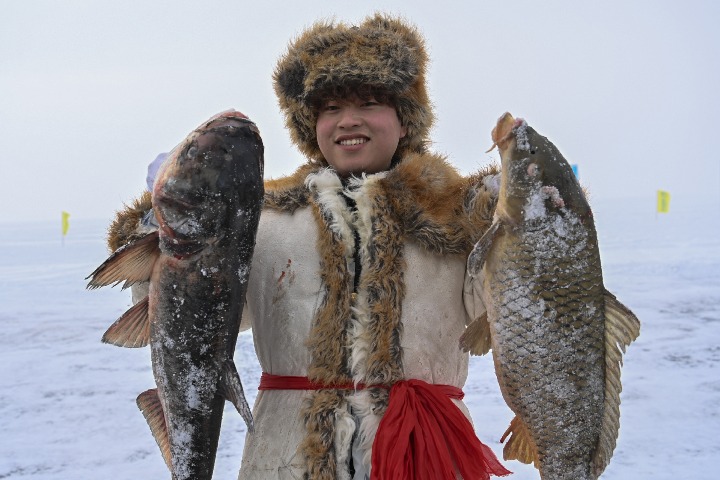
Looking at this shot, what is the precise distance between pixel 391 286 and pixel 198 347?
2.14 ft

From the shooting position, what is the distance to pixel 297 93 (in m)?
2.74

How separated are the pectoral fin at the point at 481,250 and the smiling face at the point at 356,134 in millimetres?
740

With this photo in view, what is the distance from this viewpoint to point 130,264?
210 cm

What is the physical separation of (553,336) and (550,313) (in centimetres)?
7

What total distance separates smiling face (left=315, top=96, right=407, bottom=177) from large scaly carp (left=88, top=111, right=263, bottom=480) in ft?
1.71

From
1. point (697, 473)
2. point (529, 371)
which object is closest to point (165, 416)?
point (529, 371)

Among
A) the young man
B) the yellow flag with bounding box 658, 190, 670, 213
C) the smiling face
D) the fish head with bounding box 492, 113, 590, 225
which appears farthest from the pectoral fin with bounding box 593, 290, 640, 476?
the yellow flag with bounding box 658, 190, 670, 213

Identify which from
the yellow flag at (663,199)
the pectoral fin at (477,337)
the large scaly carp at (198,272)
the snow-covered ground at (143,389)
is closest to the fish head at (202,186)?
the large scaly carp at (198,272)

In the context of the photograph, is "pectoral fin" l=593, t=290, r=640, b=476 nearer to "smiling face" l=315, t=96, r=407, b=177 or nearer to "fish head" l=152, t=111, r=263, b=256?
"smiling face" l=315, t=96, r=407, b=177

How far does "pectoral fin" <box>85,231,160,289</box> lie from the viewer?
6.77ft

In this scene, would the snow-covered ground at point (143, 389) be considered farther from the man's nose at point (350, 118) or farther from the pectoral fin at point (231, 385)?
the pectoral fin at point (231, 385)

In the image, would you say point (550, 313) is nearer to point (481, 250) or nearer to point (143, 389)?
point (481, 250)

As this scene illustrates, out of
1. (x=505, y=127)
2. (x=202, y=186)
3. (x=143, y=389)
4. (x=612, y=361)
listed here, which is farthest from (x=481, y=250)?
(x=143, y=389)

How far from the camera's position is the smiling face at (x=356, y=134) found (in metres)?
2.55
